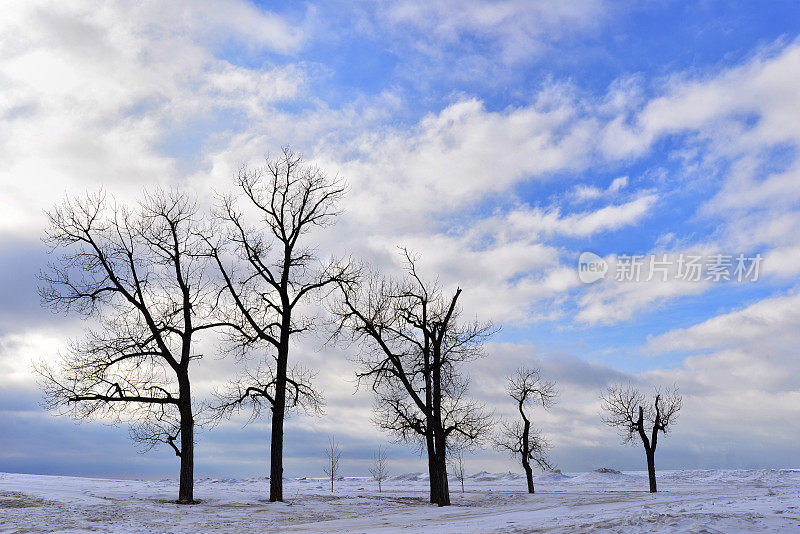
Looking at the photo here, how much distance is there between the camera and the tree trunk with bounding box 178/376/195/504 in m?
24.6

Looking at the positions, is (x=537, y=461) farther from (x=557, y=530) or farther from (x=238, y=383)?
(x=557, y=530)

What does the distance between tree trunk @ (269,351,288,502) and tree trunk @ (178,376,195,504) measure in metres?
3.37

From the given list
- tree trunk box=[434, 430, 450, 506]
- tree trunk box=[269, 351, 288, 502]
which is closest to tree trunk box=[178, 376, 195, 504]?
tree trunk box=[269, 351, 288, 502]

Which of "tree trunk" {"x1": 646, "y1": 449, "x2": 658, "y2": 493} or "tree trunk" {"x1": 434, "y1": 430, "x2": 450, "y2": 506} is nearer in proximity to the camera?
"tree trunk" {"x1": 434, "y1": 430, "x2": 450, "y2": 506}

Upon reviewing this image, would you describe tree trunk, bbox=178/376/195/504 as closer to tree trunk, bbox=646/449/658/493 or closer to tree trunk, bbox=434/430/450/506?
tree trunk, bbox=434/430/450/506

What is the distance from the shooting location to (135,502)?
2209cm

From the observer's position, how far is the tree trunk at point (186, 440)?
80.7ft

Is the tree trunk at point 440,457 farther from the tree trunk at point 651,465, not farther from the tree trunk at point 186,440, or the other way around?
the tree trunk at point 651,465

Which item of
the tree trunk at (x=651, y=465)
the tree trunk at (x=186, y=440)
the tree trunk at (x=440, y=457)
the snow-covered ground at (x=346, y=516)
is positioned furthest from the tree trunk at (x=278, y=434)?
the tree trunk at (x=651, y=465)

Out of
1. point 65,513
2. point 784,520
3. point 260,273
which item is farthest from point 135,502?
point 784,520

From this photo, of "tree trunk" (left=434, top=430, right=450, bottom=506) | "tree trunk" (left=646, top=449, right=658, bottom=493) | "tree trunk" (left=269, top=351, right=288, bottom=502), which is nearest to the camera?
"tree trunk" (left=269, top=351, right=288, bottom=502)

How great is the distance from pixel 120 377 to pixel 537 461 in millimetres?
30947

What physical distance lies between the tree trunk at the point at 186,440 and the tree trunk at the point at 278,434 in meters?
3.37

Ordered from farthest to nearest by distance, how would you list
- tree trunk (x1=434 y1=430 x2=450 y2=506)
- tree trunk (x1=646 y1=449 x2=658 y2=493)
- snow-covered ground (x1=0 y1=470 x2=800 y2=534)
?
tree trunk (x1=646 y1=449 x2=658 y2=493) → tree trunk (x1=434 y1=430 x2=450 y2=506) → snow-covered ground (x1=0 y1=470 x2=800 y2=534)
